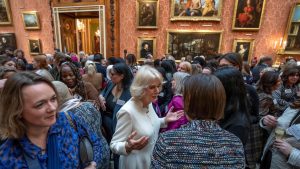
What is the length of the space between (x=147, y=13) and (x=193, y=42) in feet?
10.1

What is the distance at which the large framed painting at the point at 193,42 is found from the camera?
33.2 feet

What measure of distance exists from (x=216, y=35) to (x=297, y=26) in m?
3.66

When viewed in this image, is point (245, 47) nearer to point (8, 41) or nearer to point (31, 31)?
point (31, 31)

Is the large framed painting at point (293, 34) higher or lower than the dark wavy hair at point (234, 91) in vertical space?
higher

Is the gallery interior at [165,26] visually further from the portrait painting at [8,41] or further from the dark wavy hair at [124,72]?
the dark wavy hair at [124,72]

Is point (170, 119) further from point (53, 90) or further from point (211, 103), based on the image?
point (53, 90)

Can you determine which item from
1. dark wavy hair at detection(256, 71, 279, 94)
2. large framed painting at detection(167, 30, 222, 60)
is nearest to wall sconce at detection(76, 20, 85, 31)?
large framed painting at detection(167, 30, 222, 60)

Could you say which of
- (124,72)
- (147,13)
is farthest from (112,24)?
(124,72)

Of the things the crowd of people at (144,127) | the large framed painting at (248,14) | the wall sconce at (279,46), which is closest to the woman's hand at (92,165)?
the crowd of people at (144,127)

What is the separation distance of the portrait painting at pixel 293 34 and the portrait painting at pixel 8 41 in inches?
651

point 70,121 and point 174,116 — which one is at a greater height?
point 70,121

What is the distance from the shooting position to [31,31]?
1248 cm

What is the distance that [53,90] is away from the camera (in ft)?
4.56

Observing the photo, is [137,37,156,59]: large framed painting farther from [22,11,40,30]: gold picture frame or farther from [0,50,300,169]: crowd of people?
[0,50,300,169]: crowd of people
